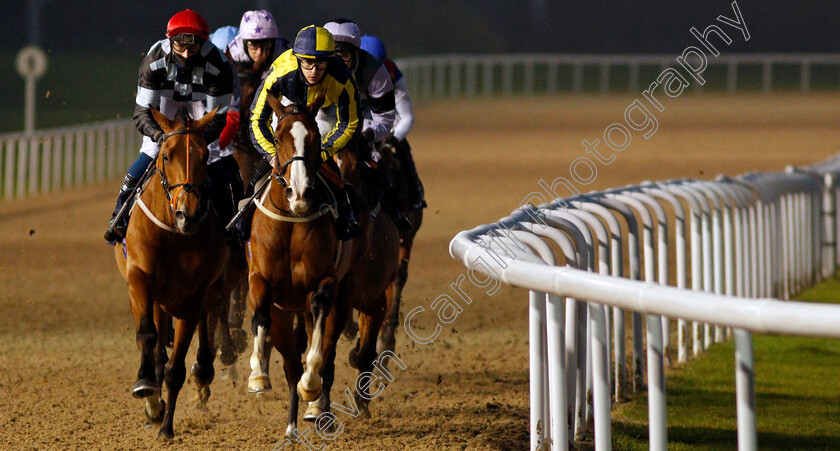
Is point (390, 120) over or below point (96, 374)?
over

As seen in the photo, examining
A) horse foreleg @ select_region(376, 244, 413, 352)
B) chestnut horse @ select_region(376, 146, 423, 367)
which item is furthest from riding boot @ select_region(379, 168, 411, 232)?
horse foreleg @ select_region(376, 244, 413, 352)

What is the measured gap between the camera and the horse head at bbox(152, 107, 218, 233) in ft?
16.2

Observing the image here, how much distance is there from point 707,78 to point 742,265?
2218cm

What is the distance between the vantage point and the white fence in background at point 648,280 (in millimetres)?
2719

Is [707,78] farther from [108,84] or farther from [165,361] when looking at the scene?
[165,361]

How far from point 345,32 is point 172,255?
178 cm

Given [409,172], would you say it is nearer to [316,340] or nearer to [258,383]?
[258,383]

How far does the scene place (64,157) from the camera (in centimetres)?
1620

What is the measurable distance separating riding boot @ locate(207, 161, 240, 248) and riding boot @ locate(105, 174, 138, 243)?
1.27 ft

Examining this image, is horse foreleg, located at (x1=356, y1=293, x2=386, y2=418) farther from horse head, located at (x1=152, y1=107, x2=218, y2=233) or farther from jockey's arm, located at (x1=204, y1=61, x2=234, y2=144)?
jockey's arm, located at (x1=204, y1=61, x2=234, y2=144)

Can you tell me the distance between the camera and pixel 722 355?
6.76 meters

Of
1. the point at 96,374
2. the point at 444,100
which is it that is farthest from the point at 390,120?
the point at 444,100

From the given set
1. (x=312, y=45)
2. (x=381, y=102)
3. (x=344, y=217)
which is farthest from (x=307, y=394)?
(x=381, y=102)

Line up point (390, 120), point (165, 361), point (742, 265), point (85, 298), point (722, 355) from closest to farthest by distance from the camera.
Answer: point (165, 361) < point (390, 120) < point (722, 355) < point (742, 265) < point (85, 298)
